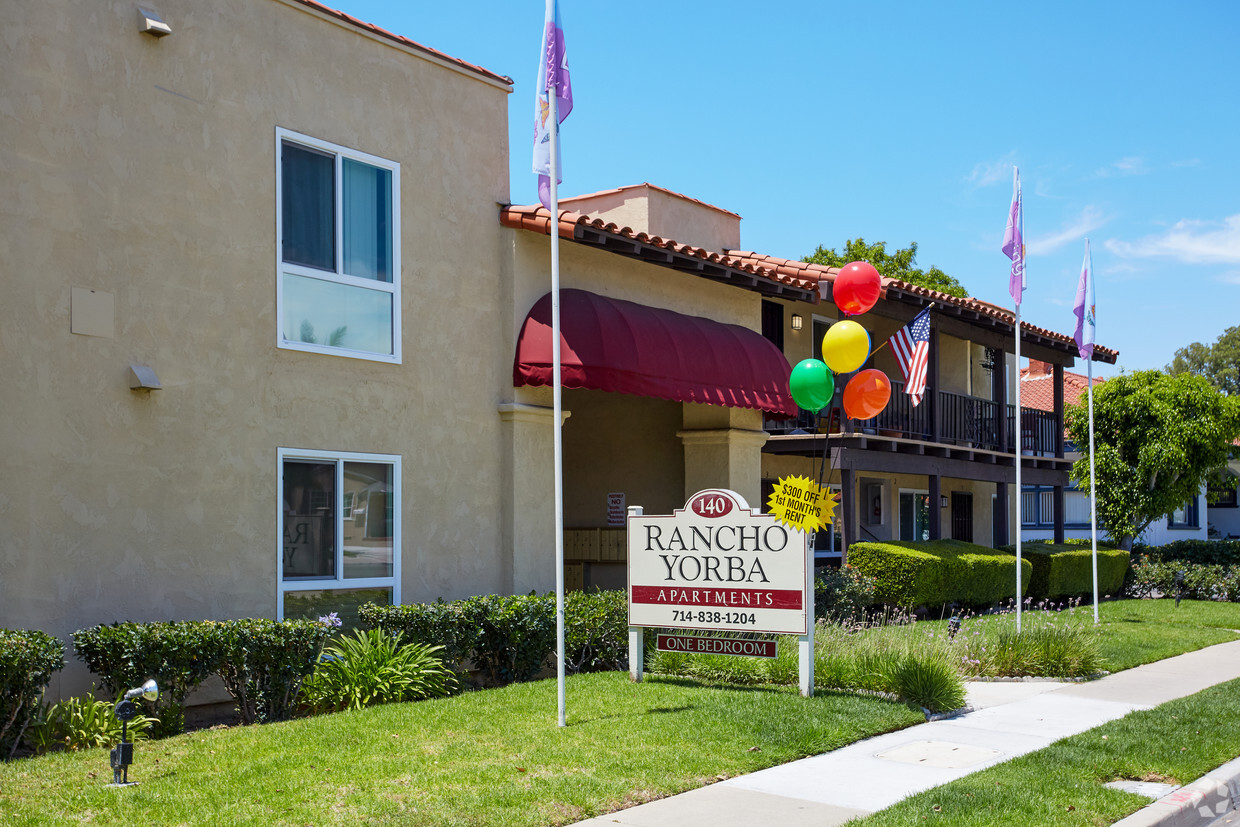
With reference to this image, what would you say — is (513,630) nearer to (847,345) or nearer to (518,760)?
(518,760)

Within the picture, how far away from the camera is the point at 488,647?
1139 centimetres

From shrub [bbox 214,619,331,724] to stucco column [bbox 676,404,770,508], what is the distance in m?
7.66

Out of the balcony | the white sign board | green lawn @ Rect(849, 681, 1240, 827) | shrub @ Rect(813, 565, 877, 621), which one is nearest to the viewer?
green lawn @ Rect(849, 681, 1240, 827)

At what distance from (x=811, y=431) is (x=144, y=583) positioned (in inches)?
533

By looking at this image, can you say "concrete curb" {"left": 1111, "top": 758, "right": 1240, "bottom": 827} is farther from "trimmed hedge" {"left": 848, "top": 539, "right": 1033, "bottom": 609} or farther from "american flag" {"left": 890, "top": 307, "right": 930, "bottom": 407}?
"trimmed hedge" {"left": 848, "top": 539, "right": 1033, "bottom": 609}

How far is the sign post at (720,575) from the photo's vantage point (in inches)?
410

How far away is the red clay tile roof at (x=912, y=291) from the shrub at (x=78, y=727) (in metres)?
11.3

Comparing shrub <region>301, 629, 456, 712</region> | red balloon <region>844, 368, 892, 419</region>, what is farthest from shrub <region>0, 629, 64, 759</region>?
red balloon <region>844, 368, 892, 419</region>

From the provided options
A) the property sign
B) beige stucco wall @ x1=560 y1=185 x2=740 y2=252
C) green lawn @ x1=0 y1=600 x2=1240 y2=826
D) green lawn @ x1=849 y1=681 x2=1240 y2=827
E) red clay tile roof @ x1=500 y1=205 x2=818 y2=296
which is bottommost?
green lawn @ x1=849 y1=681 x2=1240 y2=827

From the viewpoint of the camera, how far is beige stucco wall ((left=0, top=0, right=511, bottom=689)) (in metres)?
9.23

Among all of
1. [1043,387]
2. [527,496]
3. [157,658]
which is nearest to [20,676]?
[157,658]

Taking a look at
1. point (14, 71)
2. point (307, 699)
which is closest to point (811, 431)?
point (307, 699)

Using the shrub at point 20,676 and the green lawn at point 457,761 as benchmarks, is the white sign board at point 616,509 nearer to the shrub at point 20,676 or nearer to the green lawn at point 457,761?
the green lawn at point 457,761

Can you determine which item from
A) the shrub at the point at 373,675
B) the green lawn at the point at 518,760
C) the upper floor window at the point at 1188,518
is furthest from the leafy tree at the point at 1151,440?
the upper floor window at the point at 1188,518
